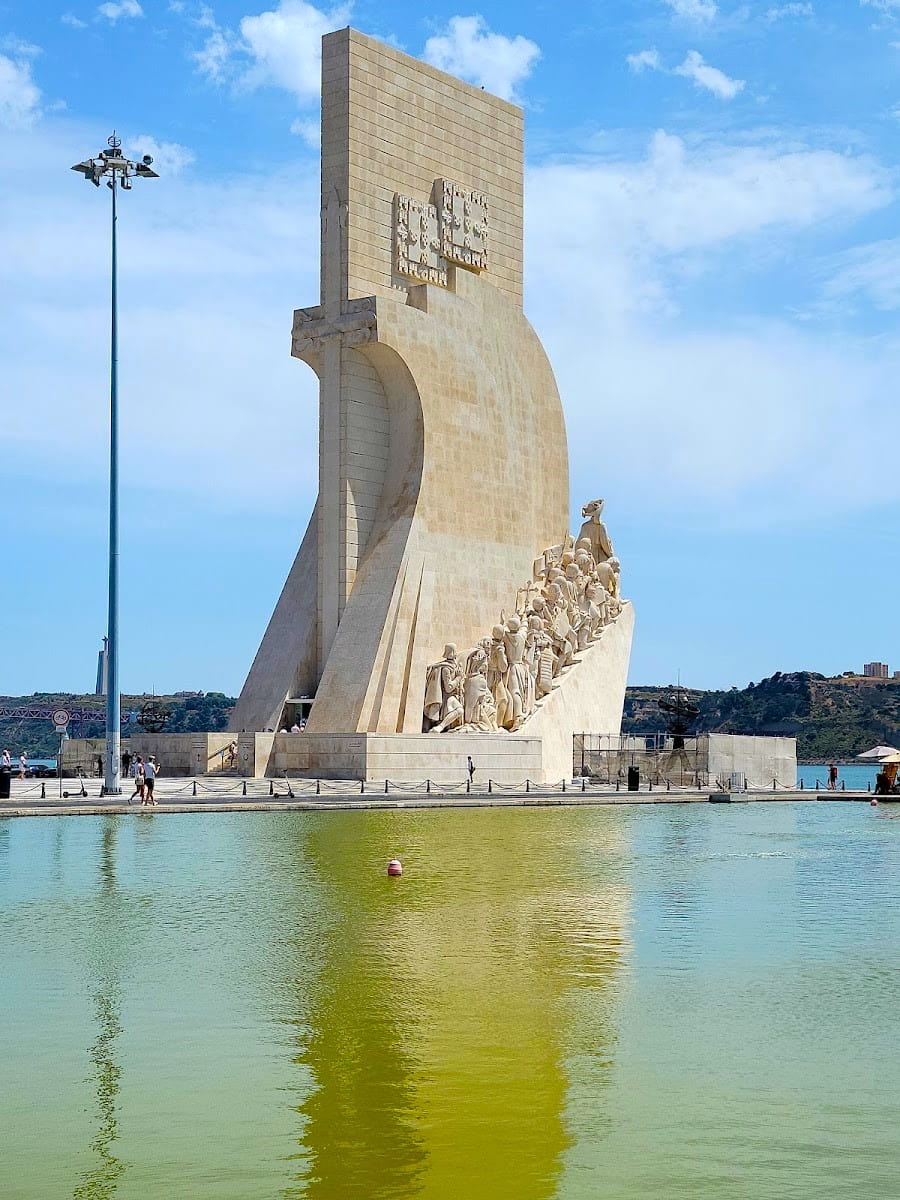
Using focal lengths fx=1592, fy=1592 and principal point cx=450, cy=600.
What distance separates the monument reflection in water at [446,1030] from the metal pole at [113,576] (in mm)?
8996

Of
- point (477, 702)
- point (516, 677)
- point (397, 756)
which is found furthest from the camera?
point (516, 677)

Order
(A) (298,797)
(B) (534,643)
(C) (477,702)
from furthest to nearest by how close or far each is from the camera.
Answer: (B) (534,643)
(C) (477,702)
(A) (298,797)

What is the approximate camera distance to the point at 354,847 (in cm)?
1426

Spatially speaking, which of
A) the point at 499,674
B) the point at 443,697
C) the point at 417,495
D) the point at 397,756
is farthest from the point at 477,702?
the point at 417,495

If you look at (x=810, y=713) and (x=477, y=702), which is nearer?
(x=477, y=702)

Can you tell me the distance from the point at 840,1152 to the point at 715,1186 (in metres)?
0.54

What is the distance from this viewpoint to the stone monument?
87.8ft

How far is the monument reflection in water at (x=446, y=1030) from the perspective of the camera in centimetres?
468

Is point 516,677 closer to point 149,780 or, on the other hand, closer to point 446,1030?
point 149,780

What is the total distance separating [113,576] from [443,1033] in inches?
570

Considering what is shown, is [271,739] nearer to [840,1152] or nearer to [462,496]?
[462,496]

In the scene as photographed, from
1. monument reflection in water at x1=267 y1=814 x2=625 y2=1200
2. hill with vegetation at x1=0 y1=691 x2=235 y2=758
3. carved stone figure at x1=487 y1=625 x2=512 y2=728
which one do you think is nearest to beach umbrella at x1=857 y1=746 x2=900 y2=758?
carved stone figure at x1=487 y1=625 x2=512 y2=728

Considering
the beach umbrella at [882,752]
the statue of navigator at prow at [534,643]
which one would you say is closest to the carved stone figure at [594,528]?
the statue of navigator at prow at [534,643]

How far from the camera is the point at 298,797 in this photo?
21250 millimetres
